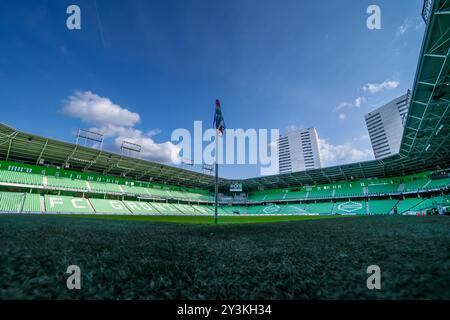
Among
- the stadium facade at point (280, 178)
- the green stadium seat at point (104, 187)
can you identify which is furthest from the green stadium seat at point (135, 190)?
the green stadium seat at point (104, 187)

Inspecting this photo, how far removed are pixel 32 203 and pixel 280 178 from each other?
47957 millimetres

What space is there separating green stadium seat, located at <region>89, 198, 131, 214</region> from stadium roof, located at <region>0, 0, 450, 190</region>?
23.2ft

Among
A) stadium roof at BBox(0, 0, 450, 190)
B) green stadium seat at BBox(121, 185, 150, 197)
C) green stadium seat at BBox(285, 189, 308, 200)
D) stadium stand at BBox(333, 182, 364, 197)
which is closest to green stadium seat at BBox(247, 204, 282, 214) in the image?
green stadium seat at BBox(285, 189, 308, 200)

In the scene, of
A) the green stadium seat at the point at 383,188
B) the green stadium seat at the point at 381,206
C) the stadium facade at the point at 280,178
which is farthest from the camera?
the green stadium seat at the point at 383,188

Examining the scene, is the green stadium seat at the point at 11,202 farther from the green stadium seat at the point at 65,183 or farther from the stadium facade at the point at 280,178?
the green stadium seat at the point at 65,183

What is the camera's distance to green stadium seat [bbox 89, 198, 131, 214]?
2950cm

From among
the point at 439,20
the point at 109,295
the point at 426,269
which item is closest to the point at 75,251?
the point at 109,295

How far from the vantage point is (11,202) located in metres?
23.5

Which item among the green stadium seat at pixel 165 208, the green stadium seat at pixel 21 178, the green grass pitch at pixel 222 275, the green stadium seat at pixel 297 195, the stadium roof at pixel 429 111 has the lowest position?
the green stadium seat at pixel 165 208

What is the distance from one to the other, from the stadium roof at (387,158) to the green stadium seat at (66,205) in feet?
22.6

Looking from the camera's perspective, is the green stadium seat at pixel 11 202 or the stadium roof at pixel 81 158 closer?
the green stadium seat at pixel 11 202

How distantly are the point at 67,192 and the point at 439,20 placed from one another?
45.0 meters

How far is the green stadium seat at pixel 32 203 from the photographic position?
2354cm

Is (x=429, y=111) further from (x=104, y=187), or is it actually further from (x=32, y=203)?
(x=104, y=187)
